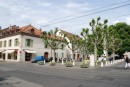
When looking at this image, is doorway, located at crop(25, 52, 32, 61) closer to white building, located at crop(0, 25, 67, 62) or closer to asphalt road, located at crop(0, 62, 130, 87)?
white building, located at crop(0, 25, 67, 62)

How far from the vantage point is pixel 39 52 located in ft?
168

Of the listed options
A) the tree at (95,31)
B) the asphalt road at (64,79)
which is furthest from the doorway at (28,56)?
the asphalt road at (64,79)

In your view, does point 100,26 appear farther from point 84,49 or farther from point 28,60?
point 84,49

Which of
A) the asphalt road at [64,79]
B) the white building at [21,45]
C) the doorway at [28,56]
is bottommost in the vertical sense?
the asphalt road at [64,79]

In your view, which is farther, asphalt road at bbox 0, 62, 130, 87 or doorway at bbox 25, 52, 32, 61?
doorway at bbox 25, 52, 32, 61

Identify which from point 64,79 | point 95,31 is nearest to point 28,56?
point 95,31

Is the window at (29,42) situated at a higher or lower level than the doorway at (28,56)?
higher

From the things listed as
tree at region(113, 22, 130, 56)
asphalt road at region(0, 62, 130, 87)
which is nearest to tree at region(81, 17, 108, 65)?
asphalt road at region(0, 62, 130, 87)

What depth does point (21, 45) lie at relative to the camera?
150 feet

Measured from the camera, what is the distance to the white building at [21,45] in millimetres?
46156

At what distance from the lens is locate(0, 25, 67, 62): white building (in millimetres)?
46156

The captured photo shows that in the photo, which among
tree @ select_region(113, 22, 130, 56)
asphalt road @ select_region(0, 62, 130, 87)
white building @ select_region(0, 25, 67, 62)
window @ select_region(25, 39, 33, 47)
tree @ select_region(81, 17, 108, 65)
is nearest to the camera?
asphalt road @ select_region(0, 62, 130, 87)

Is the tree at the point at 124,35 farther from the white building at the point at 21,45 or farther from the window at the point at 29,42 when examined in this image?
the window at the point at 29,42

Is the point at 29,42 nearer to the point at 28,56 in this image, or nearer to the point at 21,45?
the point at 21,45
